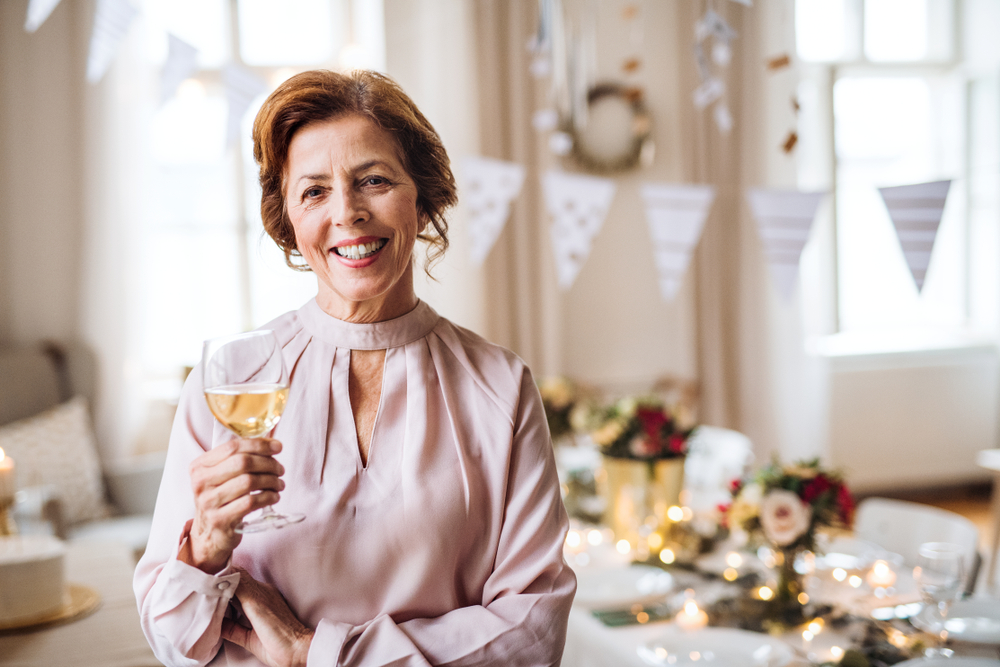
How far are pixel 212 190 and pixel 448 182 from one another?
3.70 m

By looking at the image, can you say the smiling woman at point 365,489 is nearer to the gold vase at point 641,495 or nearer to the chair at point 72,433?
the gold vase at point 641,495

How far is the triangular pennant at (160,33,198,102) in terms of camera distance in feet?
9.41

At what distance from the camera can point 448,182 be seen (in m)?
1.18

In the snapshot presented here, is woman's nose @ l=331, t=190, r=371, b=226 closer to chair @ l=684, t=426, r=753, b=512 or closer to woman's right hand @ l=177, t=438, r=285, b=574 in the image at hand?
woman's right hand @ l=177, t=438, r=285, b=574

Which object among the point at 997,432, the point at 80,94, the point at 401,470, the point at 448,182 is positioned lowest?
the point at 997,432

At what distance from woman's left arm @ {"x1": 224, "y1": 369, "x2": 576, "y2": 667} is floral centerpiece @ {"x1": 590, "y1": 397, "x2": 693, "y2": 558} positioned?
1328 millimetres

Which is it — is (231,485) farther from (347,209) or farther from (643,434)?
(643,434)

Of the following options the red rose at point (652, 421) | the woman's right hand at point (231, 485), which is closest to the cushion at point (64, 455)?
the red rose at point (652, 421)

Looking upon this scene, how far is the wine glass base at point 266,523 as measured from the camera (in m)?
0.89

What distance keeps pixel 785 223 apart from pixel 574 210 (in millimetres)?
958

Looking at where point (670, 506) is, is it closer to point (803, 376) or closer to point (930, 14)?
point (803, 376)

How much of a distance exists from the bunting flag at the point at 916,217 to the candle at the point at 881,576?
2.50ft

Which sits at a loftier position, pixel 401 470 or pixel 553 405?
pixel 401 470

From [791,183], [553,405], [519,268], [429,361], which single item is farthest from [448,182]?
[791,183]
